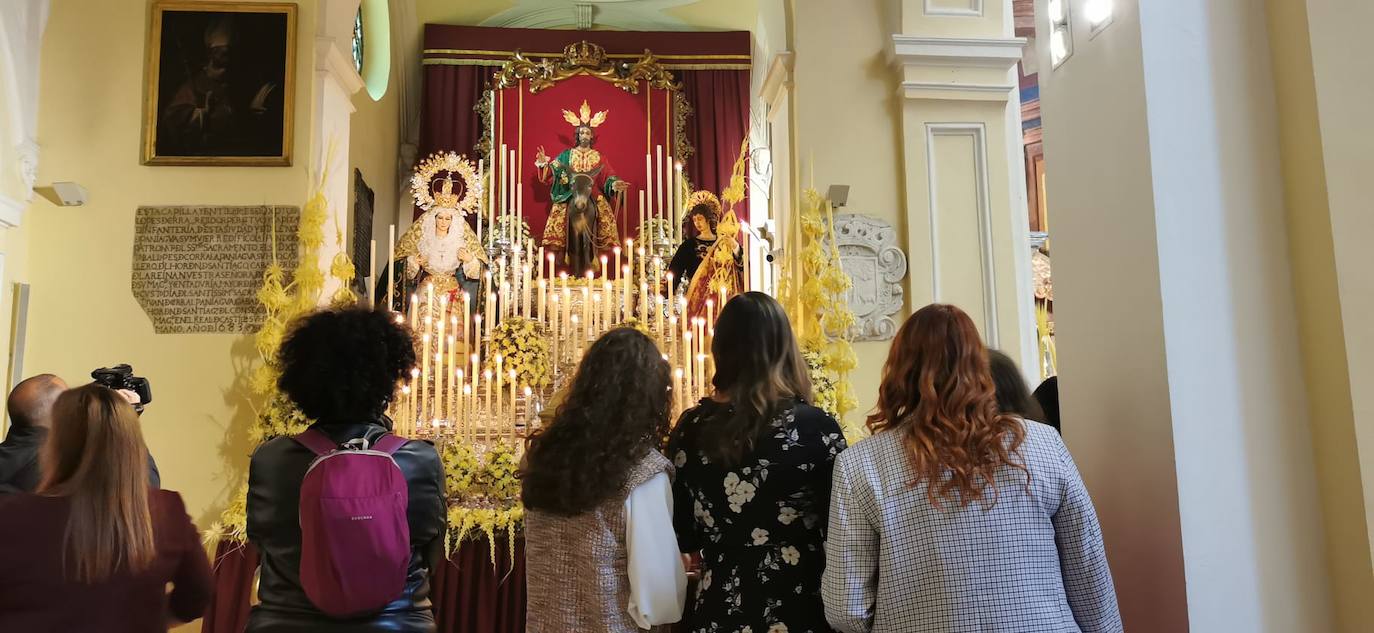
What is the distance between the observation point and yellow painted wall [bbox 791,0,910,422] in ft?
19.8

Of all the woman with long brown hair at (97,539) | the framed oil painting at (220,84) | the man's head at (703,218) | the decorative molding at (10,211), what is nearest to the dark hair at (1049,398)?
the woman with long brown hair at (97,539)

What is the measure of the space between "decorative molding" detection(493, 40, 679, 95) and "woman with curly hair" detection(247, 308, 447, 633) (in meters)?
10.6

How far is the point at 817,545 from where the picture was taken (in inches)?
92.3

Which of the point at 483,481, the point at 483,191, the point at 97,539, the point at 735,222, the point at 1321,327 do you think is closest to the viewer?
the point at 97,539

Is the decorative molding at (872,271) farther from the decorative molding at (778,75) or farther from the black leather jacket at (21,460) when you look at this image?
the black leather jacket at (21,460)

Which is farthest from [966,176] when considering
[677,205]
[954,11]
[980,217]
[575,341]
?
[677,205]

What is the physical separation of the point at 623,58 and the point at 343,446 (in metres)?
11.3

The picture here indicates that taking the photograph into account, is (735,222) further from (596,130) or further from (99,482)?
(99,482)

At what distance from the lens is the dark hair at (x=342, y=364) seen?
2.21 meters

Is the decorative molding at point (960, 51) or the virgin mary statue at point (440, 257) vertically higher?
the decorative molding at point (960, 51)

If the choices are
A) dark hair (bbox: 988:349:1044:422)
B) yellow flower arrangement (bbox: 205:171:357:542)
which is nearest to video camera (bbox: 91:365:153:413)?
yellow flower arrangement (bbox: 205:171:357:542)

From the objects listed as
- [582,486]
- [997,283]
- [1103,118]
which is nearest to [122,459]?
[582,486]

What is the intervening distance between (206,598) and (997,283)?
4.89m

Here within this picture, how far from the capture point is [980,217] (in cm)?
603
